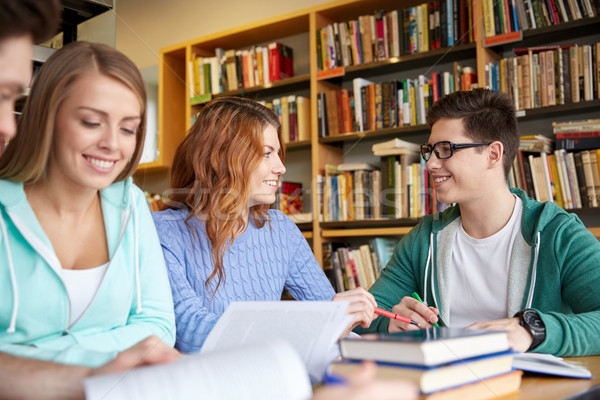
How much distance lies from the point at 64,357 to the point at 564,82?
6.45 ft

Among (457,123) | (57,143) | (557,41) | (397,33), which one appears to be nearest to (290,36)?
(397,33)

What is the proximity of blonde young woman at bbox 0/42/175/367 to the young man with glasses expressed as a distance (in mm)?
540

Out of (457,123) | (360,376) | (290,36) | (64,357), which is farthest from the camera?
(290,36)

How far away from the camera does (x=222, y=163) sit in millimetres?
1274

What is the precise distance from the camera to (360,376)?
37cm

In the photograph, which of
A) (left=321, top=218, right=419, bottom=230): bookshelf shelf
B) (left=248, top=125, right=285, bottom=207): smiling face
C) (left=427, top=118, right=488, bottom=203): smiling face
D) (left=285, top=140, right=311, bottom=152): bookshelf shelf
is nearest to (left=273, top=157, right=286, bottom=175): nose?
(left=248, top=125, right=285, bottom=207): smiling face

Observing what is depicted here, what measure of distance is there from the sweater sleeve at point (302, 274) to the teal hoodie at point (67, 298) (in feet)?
1.62

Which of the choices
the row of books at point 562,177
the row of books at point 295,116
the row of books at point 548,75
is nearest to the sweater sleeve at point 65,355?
the row of books at point 562,177

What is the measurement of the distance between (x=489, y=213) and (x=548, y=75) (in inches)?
39.2

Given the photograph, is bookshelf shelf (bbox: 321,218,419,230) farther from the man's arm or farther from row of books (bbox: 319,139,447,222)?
the man's arm

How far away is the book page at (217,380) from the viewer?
42 centimetres

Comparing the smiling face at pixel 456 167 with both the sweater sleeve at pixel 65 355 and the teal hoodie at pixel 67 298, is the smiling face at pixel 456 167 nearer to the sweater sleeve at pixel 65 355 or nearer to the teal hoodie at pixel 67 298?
the teal hoodie at pixel 67 298

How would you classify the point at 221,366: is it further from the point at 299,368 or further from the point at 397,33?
the point at 397,33

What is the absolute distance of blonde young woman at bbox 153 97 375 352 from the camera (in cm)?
115
